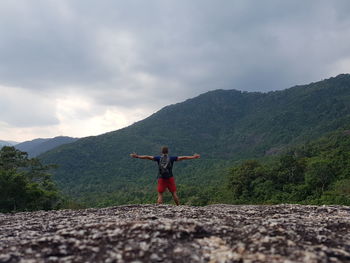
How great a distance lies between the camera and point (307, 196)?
5516cm

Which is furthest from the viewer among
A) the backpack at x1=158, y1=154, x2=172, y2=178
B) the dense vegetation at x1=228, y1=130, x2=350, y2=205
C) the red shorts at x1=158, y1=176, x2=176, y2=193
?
the dense vegetation at x1=228, y1=130, x2=350, y2=205

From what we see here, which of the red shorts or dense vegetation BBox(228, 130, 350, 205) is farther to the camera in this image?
dense vegetation BBox(228, 130, 350, 205)

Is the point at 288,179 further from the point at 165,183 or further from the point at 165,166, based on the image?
the point at 165,166

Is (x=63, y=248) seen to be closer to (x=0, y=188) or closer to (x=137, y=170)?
(x=0, y=188)

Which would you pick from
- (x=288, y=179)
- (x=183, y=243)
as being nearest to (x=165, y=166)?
(x=183, y=243)

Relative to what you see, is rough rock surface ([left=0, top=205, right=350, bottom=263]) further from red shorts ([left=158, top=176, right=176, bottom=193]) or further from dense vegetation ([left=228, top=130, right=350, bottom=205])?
dense vegetation ([left=228, top=130, right=350, bottom=205])

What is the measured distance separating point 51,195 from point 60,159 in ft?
523

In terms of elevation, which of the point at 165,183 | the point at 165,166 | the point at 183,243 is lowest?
the point at 183,243

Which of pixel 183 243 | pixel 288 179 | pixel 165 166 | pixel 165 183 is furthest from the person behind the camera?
pixel 288 179

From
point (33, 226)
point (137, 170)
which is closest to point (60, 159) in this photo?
point (137, 170)

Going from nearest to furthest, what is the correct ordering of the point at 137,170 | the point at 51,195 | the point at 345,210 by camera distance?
the point at 345,210, the point at 51,195, the point at 137,170

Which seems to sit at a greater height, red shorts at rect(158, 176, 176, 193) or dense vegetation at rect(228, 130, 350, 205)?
red shorts at rect(158, 176, 176, 193)

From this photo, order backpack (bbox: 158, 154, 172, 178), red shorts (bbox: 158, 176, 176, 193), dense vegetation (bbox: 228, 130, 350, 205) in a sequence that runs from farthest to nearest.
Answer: dense vegetation (bbox: 228, 130, 350, 205)
red shorts (bbox: 158, 176, 176, 193)
backpack (bbox: 158, 154, 172, 178)

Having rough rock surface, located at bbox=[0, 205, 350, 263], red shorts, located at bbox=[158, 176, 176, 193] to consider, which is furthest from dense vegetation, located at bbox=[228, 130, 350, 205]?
rough rock surface, located at bbox=[0, 205, 350, 263]
